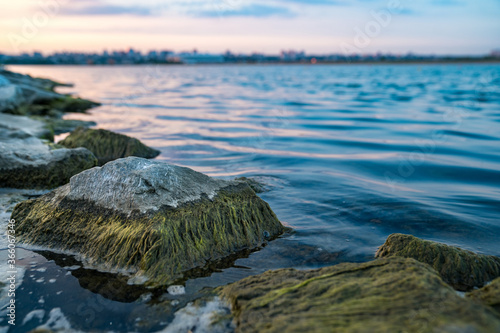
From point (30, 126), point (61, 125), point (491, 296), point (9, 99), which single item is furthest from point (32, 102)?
point (491, 296)

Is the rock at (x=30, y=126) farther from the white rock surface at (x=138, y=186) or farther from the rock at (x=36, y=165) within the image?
the white rock surface at (x=138, y=186)

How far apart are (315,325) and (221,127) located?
39.1 ft

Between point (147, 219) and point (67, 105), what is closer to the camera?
point (147, 219)

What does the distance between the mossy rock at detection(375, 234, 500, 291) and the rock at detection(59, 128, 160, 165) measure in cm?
641

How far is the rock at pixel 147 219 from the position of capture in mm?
3648

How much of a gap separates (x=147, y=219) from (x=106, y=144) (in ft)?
18.0

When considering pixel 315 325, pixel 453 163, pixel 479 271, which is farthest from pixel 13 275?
pixel 453 163

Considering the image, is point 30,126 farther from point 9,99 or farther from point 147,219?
point 147,219

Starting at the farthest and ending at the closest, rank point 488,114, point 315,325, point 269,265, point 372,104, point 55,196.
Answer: point 372,104, point 488,114, point 55,196, point 269,265, point 315,325

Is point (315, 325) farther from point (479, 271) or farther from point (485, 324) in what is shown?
point (479, 271)

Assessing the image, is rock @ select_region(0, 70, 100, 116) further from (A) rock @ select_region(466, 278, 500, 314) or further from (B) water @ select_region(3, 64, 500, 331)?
(A) rock @ select_region(466, 278, 500, 314)

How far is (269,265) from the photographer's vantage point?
3939 mm

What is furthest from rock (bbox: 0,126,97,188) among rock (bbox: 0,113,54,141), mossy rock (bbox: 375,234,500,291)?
mossy rock (bbox: 375,234,500,291)

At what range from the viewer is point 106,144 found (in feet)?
28.3
